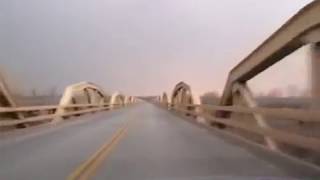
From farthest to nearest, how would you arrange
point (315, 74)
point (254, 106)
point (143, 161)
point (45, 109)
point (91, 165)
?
point (45, 109) < point (254, 106) < point (315, 74) < point (143, 161) < point (91, 165)

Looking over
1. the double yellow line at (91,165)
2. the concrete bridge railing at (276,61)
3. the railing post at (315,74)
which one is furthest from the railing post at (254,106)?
the double yellow line at (91,165)

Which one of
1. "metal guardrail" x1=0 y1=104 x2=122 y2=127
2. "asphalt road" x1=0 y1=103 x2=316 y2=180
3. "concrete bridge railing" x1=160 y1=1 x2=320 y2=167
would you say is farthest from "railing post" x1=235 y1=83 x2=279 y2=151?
"metal guardrail" x1=0 y1=104 x2=122 y2=127

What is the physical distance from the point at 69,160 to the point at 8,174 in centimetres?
253

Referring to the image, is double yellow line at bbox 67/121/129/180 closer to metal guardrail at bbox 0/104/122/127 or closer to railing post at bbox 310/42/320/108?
railing post at bbox 310/42/320/108

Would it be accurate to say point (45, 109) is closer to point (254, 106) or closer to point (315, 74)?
point (254, 106)

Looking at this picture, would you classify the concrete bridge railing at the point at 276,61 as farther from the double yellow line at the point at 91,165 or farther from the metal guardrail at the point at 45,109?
the metal guardrail at the point at 45,109

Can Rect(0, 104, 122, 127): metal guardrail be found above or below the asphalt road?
above

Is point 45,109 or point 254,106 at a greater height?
point 45,109

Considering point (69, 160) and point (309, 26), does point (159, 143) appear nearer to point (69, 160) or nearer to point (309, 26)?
point (69, 160)

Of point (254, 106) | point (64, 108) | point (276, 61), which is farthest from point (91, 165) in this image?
point (64, 108)

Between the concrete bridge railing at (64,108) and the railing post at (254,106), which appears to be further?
the concrete bridge railing at (64,108)

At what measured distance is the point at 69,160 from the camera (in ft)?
48.8

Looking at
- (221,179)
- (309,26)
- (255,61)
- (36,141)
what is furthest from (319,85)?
(36,141)

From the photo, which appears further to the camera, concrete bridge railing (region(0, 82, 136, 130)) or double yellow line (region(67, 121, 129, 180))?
concrete bridge railing (region(0, 82, 136, 130))
